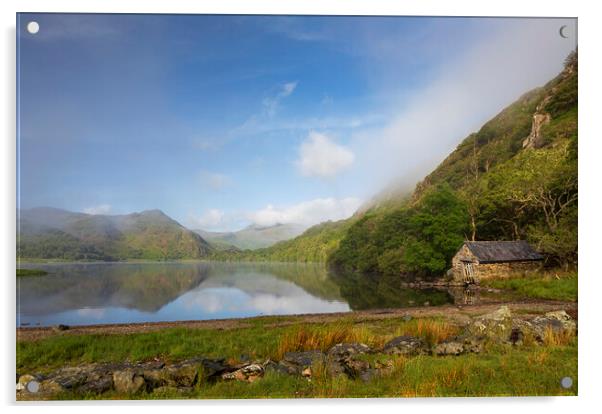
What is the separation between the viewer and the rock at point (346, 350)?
4.16 meters

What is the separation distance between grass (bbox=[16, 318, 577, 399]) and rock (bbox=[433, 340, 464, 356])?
97 millimetres

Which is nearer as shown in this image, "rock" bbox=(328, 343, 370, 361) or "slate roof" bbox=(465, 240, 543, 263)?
"rock" bbox=(328, 343, 370, 361)

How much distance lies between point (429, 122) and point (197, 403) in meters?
4.15

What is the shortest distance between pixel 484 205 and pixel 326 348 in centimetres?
276

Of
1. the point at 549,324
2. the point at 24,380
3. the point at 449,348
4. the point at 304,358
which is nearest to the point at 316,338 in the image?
the point at 304,358

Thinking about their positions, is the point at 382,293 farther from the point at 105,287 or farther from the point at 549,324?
the point at 105,287

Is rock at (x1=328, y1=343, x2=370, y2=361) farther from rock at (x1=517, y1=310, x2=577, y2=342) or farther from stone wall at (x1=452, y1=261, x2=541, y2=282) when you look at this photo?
rock at (x1=517, y1=310, x2=577, y2=342)

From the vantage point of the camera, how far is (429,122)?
4.77m

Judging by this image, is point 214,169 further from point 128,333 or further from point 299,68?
point 128,333

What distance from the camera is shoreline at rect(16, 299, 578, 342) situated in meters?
4.29

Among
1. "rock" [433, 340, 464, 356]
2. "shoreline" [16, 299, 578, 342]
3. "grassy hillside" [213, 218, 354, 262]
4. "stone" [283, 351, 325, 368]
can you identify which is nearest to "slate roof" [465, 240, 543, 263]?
"shoreline" [16, 299, 578, 342]

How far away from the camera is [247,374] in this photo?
13.0 feet
